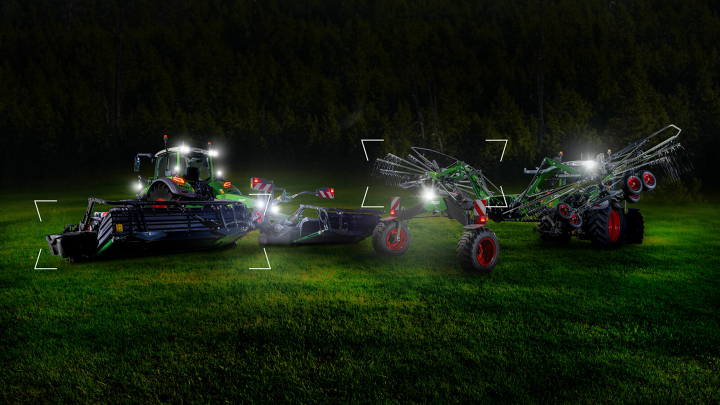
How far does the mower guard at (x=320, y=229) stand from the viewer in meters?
12.1

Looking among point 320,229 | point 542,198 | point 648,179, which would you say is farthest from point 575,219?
point 320,229

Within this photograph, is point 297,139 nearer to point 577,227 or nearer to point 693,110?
point 693,110

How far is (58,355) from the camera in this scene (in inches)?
217

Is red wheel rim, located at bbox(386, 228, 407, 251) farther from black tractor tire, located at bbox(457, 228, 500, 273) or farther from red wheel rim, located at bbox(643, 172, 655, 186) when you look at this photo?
red wheel rim, located at bbox(643, 172, 655, 186)

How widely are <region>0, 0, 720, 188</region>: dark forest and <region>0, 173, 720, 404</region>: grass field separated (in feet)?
→ 129

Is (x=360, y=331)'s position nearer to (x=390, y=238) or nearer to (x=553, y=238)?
→ (x=390, y=238)

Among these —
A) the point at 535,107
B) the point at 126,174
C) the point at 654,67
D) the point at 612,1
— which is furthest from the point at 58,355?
the point at 612,1

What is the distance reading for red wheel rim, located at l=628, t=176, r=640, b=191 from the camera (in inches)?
424

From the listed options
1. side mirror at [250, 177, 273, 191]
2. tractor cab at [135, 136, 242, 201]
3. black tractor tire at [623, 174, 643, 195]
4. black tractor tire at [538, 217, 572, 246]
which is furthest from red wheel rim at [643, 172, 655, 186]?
tractor cab at [135, 136, 242, 201]

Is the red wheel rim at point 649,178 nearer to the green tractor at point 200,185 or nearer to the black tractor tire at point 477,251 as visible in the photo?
the black tractor tire at point 477,251

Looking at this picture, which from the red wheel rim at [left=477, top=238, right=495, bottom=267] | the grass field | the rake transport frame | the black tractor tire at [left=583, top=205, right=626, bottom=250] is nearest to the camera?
the grass field

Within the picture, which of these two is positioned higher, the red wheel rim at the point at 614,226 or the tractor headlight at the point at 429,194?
the tractor headlight at the point at 429,194

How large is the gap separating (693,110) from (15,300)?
209 ft

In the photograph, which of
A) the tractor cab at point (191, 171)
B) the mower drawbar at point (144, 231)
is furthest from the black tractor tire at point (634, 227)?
the tractor cab at point (191, 171)
